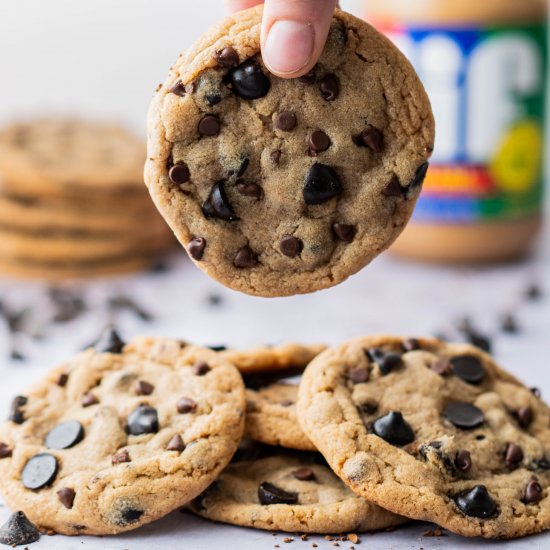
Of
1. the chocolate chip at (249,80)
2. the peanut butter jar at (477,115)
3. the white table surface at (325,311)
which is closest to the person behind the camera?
the chocolate chip at (249,80)

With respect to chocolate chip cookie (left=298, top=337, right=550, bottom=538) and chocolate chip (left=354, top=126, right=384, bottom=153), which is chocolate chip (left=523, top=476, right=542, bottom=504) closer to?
chocolate chip cookie (left=298, top=337, right=550, bottom=538)

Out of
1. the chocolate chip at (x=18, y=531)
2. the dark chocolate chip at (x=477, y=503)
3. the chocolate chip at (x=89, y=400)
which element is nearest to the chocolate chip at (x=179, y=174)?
the chocolate chip at (x=89, y=400)

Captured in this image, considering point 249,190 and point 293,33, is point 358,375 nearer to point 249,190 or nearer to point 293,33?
point 249,190

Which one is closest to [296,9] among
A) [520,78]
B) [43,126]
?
[520,78]

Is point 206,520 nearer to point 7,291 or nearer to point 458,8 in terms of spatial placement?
point 7,291

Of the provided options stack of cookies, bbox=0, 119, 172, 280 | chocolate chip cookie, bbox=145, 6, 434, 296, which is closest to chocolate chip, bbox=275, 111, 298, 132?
chocolate chip cookie, bbox=145, 6, 434, 296

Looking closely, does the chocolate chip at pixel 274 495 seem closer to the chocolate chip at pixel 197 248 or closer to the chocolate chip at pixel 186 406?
the chocolate chip at pixel 186 406
